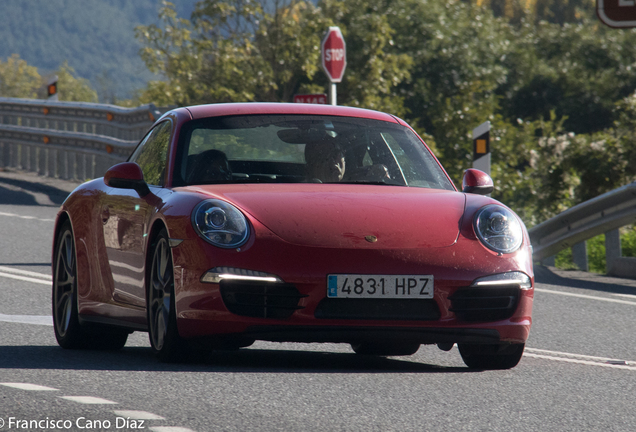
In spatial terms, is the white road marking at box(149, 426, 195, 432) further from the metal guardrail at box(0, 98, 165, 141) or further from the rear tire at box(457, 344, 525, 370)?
the metal guardrail at box(0, 98, 165, 141)

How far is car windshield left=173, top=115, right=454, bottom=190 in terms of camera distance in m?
6.32

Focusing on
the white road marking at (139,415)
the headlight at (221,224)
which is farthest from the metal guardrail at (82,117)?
the white road marking at (139,415)

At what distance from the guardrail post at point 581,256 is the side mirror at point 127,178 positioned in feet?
23.4

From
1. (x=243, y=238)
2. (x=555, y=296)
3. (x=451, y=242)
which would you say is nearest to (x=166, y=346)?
(x=243, y=238)

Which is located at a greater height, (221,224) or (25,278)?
(221,224)

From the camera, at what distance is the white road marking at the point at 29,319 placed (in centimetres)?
765

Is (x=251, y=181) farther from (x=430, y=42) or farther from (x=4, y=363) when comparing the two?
(x=430, y=42)

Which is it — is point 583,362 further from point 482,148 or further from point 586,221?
point 482,148

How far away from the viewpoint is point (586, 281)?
11281 mm

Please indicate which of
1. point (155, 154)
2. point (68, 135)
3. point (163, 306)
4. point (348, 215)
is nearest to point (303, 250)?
point (348, 215)

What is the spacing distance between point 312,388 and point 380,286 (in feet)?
1.96

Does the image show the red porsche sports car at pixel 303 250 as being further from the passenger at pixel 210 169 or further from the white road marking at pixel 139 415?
the white road marking at pixel 139 415

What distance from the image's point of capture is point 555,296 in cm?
1005

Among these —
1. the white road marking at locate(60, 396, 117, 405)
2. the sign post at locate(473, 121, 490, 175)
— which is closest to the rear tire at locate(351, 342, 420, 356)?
the white road marking at locate(60, 396, 117, 405)
